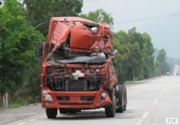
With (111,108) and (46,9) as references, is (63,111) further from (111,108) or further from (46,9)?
(46,9)

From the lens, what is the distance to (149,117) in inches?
750

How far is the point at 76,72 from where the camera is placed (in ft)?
61.7

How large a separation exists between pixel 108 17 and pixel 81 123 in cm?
6438

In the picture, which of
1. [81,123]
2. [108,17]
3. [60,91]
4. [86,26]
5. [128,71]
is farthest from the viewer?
[128,71]

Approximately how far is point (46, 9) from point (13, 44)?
54.1ft

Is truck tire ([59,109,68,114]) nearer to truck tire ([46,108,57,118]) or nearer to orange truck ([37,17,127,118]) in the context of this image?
truck tire ([46,108,57,118])

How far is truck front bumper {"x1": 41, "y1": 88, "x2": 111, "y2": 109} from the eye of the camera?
18.8 m

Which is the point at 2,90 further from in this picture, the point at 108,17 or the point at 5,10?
the point at 108,17

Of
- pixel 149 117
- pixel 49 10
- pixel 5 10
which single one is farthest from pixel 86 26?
pixel 49 10

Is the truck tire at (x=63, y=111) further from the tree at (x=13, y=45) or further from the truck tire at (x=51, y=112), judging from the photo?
the tree at (x=13, y=45)

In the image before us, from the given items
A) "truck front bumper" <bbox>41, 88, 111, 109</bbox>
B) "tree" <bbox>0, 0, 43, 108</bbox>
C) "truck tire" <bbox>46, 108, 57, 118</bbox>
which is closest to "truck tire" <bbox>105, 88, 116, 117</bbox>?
"truck front bumper" <bbox>41, 88, 111, 109</bbox>

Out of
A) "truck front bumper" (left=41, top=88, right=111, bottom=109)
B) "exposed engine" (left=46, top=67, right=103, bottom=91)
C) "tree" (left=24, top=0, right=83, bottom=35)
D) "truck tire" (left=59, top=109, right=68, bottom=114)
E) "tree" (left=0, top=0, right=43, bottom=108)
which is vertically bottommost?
"truck tire" (left=59, top=109, right=68, bottom=114)

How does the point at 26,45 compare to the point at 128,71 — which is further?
the point at 128,71

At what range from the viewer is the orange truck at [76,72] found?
61.7ft
